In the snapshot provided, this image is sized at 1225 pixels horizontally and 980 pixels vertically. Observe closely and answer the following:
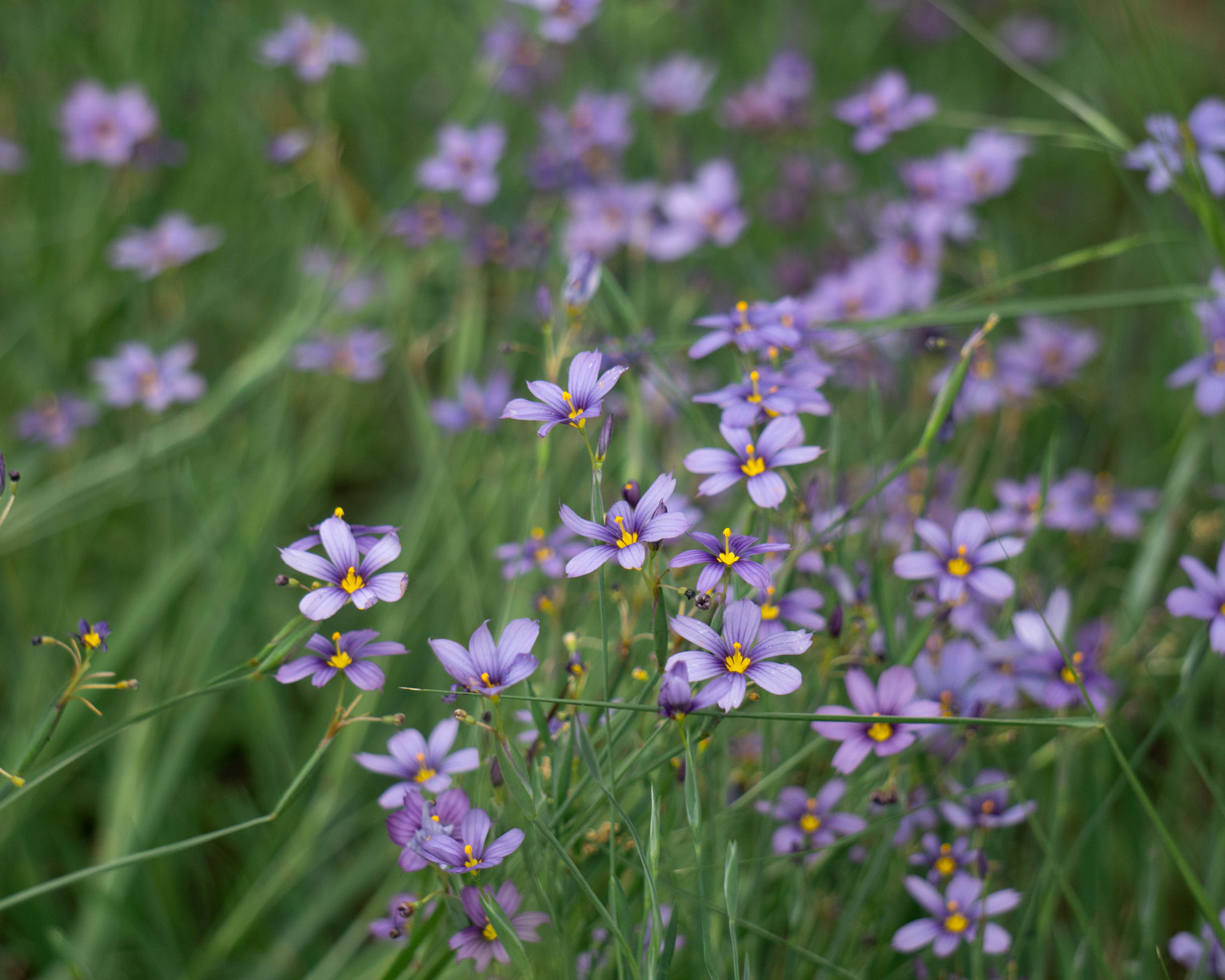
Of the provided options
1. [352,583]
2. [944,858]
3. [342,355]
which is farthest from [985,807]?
[342,355]

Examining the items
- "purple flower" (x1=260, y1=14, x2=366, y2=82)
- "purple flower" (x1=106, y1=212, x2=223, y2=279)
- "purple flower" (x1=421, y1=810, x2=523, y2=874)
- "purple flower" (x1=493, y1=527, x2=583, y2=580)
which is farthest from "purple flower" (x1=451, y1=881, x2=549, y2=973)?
"purple flower" (x1=260, y1=14, x2=366, y2=82)

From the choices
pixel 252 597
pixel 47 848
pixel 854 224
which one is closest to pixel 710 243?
pixel 854 224

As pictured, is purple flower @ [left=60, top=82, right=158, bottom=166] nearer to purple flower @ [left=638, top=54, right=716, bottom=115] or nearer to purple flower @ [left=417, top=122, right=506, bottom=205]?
purple flower @ [left=417, top=122, right=506, bottom=205]

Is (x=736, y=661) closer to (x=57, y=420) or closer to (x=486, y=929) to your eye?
(x=486, y=929)

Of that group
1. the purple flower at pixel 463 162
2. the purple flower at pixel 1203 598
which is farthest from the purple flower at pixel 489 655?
the purple flower at pixel 463 162

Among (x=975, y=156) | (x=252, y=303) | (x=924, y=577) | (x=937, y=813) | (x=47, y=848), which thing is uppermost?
(x=975, y=156)

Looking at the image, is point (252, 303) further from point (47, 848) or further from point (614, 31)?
point (47, 848)
